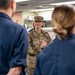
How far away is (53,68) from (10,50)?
330 mm

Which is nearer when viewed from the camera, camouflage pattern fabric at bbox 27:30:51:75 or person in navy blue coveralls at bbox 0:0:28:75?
person in navy blue coveralls at bbox 0:0:28:75

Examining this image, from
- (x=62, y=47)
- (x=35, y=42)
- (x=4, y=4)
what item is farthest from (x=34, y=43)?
(x=62, y=47)

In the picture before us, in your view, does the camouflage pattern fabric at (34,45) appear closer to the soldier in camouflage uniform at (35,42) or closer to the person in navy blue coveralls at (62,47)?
the soldier in camouflage uniform at (35,42)

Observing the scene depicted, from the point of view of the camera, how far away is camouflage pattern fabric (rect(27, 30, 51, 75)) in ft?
11.1

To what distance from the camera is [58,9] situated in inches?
53.9

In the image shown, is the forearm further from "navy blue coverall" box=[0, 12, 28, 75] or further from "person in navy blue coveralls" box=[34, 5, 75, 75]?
"person in navy blue coveralls" box=[34, 5, 75, 75]

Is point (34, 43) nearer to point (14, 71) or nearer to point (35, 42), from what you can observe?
point (35, 42)

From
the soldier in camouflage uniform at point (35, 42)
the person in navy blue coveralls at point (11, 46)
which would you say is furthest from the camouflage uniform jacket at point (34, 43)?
the person in navy blue coveralls at point (11, 46)

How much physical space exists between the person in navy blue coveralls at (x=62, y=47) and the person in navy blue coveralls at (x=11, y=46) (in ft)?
0.52

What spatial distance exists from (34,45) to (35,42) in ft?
0.17

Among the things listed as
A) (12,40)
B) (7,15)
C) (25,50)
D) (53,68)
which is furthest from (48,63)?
(7,15)

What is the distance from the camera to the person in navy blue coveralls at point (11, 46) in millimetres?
1431

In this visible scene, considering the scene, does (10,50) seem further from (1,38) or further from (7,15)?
(7,15)

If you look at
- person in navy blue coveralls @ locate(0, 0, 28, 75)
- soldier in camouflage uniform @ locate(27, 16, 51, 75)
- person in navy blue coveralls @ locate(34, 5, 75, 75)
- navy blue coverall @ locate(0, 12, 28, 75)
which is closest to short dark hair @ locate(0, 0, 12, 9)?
person in navy blue coveralls @ locate(0, 0, 28, 75)
